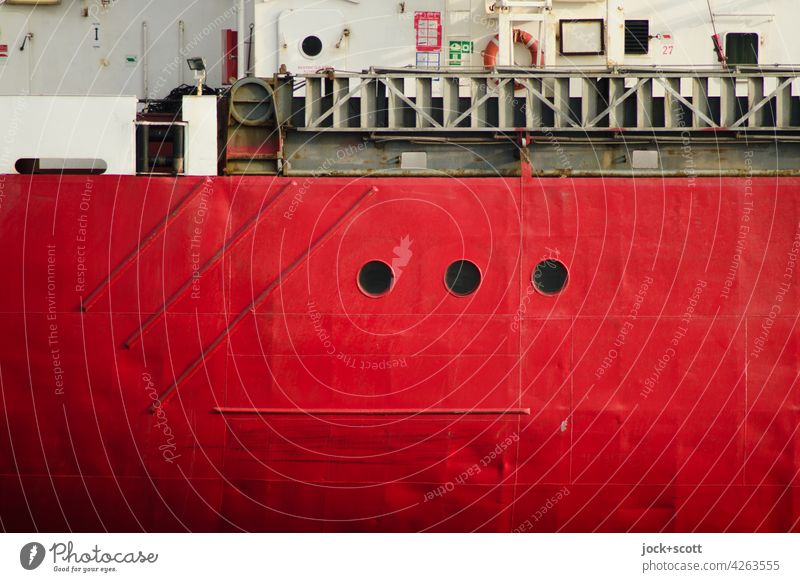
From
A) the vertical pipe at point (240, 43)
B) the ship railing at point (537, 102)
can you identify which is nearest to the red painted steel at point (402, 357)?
the ship railing at point (537, 102)

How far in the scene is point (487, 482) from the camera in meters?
12.6

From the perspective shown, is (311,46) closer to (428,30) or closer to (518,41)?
(428,30)

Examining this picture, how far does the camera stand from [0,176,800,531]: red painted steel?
1242 cm

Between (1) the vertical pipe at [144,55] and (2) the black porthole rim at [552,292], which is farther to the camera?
(1) the vertical pipe at [144,55]

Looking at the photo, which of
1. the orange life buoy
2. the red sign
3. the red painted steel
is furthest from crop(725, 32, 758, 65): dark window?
the red sign

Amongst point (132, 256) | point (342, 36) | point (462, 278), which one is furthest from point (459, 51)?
point (132, 256)

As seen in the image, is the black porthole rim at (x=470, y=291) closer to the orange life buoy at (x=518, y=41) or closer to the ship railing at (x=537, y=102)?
the ship railing at (x=537, y=102)

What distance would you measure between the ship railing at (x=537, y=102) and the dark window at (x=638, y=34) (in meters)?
2.09

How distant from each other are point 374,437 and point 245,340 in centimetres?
190

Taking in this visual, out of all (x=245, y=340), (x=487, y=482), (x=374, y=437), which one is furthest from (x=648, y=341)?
(x=245, y=340)

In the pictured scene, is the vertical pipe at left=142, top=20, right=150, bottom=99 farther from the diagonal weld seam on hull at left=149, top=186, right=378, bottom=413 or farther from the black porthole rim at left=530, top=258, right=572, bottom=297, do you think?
the black porthole rim at left=530, top=258, right=572, bottom=297

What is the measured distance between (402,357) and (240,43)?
5.17m

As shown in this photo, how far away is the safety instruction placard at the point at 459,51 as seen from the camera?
48.5ft

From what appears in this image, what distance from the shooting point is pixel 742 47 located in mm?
15047
